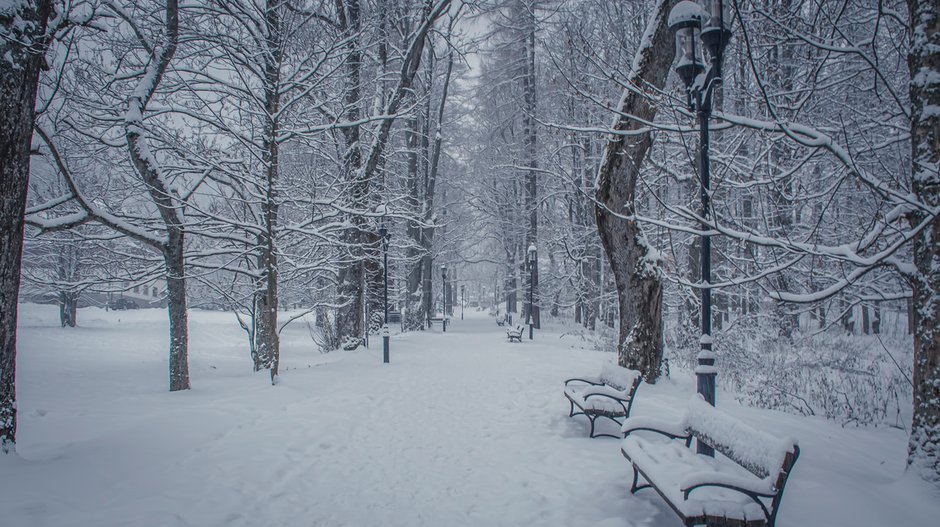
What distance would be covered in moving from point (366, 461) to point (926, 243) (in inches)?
230

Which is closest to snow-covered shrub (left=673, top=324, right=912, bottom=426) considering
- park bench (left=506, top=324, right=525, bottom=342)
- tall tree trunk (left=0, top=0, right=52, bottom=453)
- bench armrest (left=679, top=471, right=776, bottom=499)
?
bench armrest (left=679, top=471, right=776, bottom=499)

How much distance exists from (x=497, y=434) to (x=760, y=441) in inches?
137

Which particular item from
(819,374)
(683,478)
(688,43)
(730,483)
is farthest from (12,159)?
(819,374)

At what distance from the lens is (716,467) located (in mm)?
3730

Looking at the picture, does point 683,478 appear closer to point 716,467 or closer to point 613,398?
point 716,467

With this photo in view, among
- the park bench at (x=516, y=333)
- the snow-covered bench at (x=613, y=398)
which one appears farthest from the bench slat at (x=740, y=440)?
the park bench at (x=516, y=333)

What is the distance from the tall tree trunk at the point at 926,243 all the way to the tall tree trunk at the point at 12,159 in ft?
26.2

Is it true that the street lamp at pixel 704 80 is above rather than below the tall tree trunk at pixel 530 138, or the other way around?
below

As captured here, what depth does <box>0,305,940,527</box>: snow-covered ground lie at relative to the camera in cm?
357

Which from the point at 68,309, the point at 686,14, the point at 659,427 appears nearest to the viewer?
the point at 659,427

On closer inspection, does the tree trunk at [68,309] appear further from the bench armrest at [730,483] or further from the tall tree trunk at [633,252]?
the bench armrest at [730,483]

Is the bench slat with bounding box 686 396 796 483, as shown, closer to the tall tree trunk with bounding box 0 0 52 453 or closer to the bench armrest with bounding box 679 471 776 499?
the bench armrest with bounding box 679 471 776 499

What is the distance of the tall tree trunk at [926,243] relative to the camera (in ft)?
12.3

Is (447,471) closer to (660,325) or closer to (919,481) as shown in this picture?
(919,481)
